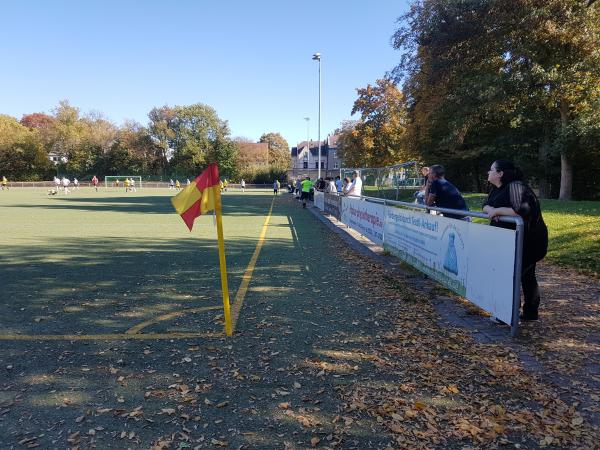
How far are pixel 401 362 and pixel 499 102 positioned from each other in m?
19.9

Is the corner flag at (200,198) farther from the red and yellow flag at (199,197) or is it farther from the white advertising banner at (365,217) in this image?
the white advertising banner at (365,217)

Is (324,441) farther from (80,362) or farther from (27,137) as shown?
(27,137)

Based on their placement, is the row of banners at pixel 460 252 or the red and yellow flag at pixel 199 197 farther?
the row of banners at pixel 460 252

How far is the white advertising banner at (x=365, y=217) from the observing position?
10.5m

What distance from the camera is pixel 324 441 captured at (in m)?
2.87

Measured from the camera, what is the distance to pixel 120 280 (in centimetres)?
725

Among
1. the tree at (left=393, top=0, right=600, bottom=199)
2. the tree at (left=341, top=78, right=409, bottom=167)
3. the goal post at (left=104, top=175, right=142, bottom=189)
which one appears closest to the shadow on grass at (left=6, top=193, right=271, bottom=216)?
the tree at (left=393, top=0, right=600, bottom=199)

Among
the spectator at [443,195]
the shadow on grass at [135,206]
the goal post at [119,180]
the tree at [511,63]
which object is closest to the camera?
the spectator at [443,195]

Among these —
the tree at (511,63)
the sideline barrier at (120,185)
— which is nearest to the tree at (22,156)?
the sideline barrier at (120,185)

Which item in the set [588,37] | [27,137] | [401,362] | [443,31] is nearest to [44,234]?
[401,362]

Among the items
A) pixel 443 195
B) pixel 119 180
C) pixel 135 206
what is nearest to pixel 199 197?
pixel 443 195

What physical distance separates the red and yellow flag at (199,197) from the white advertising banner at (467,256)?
303 centimetres

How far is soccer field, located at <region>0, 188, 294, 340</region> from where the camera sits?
505 centimetres

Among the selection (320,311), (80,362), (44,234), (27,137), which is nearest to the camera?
(80,362)
